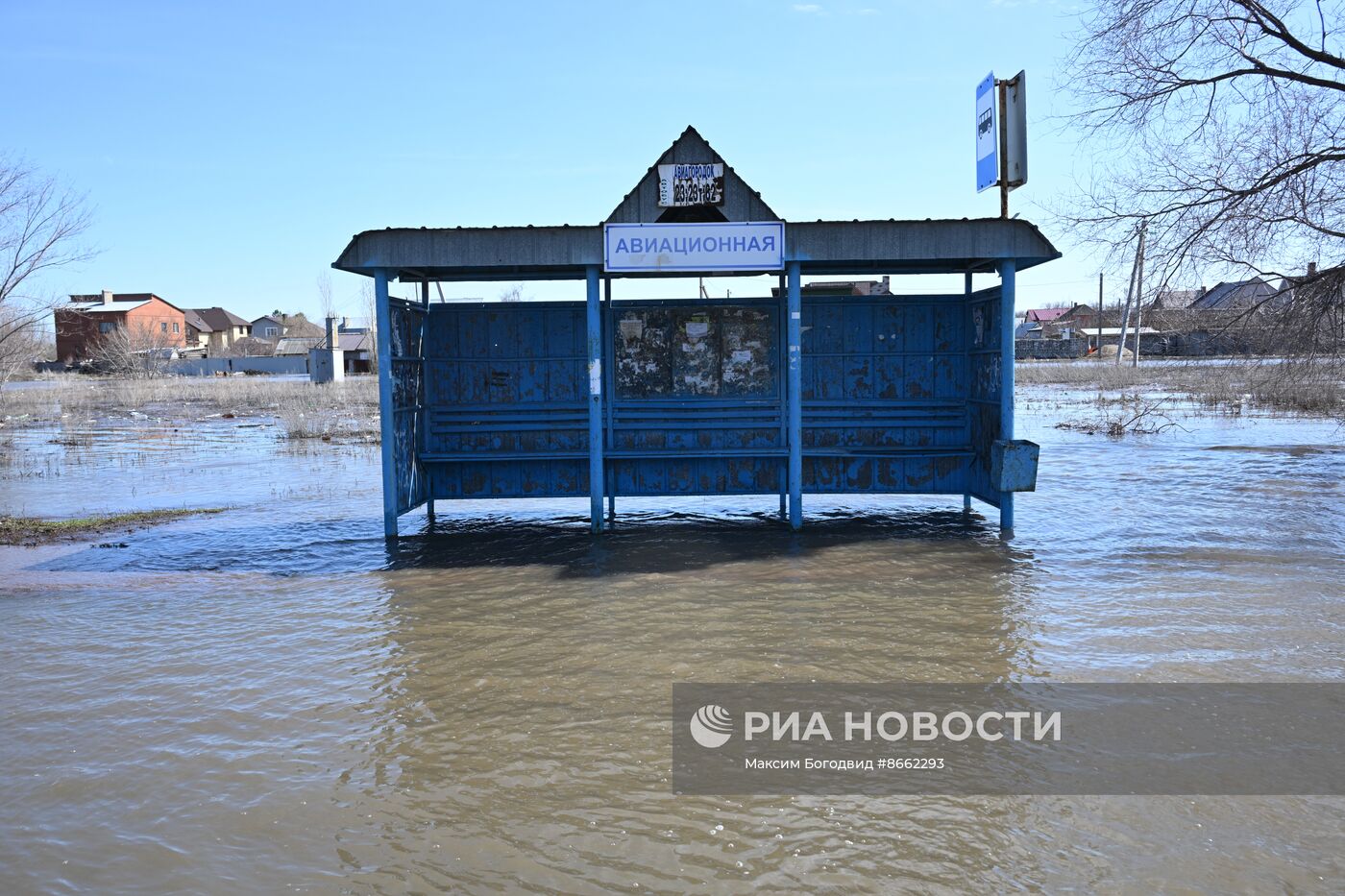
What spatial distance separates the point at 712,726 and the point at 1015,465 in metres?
6.25

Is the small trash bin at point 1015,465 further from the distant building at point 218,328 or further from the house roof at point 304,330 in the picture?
the house roof at point 304,330

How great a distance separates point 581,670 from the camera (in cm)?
657

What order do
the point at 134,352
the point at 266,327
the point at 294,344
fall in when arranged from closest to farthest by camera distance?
the point at 134,352
the point at 294,344
the point at 266,327

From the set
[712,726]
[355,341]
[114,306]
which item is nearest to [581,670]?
[712,726]

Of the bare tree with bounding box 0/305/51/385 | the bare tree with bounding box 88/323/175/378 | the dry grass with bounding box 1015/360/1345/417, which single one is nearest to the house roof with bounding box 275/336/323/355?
the bare tree with bounding box 88/323/175/378

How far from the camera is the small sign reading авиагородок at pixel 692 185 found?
35.0 ft

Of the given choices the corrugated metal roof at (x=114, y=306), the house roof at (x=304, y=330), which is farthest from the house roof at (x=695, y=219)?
the house roof at (x=304, y=330)

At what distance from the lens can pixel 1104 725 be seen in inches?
216

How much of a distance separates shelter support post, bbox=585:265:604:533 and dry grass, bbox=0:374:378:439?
14.4 m

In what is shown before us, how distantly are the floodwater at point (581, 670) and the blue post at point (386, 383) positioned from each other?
2.35ft

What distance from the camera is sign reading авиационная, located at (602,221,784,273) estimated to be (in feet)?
34.4

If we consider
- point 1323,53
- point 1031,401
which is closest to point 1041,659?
point 1323,53

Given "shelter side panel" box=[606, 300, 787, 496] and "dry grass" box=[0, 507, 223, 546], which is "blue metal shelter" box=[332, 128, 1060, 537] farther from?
"dry grass" box=[0, 507, 223, 546]

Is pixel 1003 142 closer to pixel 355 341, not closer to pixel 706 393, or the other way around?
pixel 706 393
